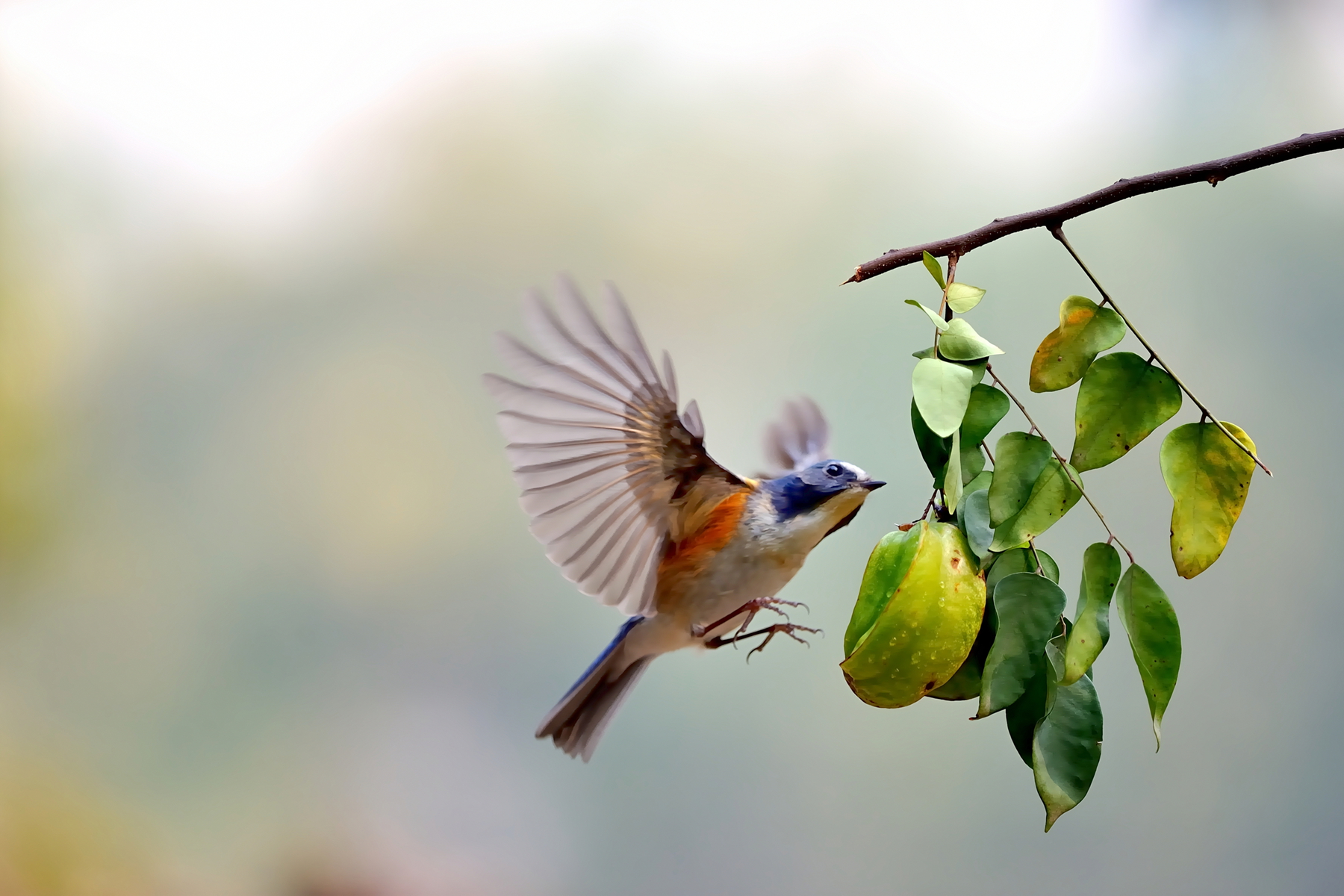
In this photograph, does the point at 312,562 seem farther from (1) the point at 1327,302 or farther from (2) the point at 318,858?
(1) the point at 1327,302

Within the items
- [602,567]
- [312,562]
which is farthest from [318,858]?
[602,567]

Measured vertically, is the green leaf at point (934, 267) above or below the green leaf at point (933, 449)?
above

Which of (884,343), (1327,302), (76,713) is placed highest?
(76,713)

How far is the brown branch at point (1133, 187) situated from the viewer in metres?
0.58

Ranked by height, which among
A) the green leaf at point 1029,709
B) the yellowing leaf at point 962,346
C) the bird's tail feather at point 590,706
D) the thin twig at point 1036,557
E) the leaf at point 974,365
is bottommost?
the bird's tail feather at point 590,706

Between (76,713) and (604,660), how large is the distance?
49.5 inches

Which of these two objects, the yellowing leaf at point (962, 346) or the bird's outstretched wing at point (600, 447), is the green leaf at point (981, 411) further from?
the bird's outstretched wing at point (600, 447)

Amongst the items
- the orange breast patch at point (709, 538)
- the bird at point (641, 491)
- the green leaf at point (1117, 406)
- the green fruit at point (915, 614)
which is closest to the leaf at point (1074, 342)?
the green leaf at point (1117, 406)

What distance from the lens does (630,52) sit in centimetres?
180

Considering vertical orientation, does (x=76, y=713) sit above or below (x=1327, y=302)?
above

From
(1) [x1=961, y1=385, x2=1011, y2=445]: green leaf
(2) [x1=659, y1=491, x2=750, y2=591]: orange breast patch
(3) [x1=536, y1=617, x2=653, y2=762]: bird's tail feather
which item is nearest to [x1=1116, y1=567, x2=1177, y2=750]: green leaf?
(1) [x1=961, y1=385, x2=1011, y2=445]: green leaf

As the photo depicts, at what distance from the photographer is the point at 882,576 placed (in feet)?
1.85

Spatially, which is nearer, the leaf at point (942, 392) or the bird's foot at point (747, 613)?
the leaf at point (942, 392)

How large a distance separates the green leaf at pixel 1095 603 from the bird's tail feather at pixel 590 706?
66 cm
